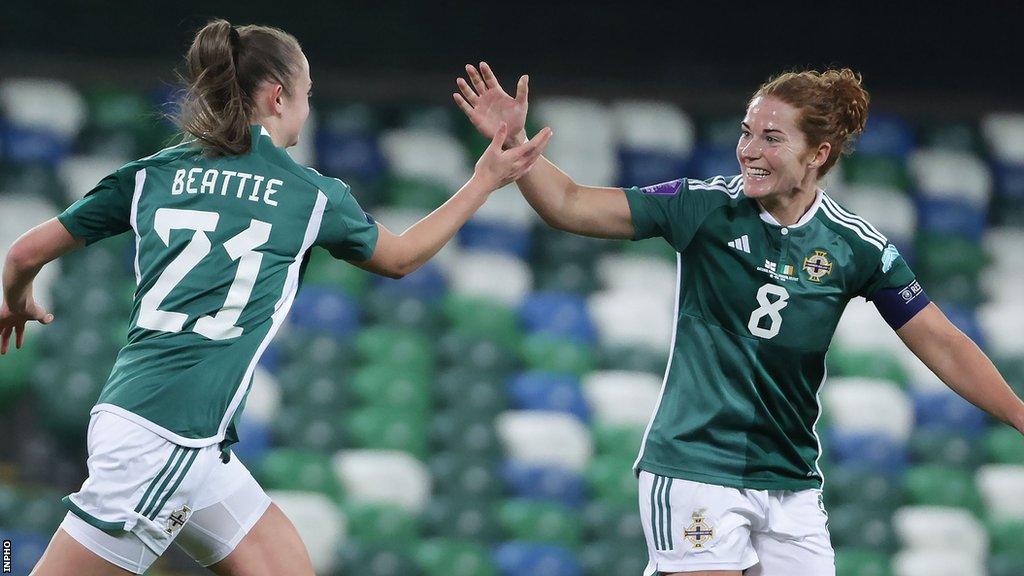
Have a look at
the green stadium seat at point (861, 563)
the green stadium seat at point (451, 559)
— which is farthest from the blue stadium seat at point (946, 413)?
the green stadium seat at point (451, 559)

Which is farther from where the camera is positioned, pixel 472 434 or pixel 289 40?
pixel 472 434

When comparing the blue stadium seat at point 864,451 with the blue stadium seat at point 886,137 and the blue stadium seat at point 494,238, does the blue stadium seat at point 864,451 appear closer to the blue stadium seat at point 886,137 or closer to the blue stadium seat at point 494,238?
the blue stadium seat at point 494,238

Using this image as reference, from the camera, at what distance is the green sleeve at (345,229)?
9.39 ft

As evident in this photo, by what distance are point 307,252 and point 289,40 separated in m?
0.49

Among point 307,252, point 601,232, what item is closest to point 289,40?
point 307,252

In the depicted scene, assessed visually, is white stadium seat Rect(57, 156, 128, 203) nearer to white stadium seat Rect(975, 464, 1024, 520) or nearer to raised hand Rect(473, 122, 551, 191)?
raised hand Rect(473, 122, 551, 191)

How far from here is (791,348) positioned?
319 cm

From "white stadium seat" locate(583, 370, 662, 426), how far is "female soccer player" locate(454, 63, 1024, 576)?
344 centimetres

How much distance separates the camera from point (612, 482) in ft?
21.2

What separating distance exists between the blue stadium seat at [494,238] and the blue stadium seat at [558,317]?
46 centimetres

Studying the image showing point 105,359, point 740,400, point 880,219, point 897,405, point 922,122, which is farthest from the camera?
point 922,122

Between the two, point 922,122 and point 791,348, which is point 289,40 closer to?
point 791,348

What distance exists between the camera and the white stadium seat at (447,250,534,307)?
744cm

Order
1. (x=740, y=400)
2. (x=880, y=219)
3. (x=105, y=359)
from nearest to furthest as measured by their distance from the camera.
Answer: (x=740, y=400) → (x=105, y=359) → (x=880, y=219)
